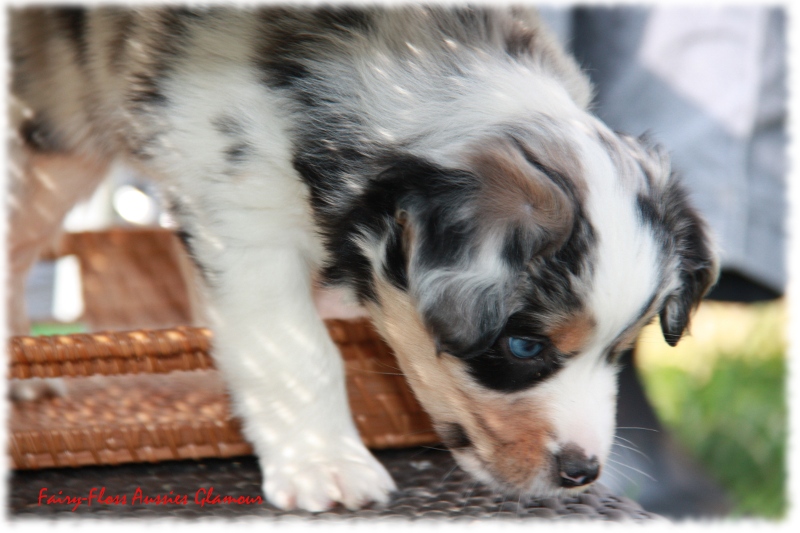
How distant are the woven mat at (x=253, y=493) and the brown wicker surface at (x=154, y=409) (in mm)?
46

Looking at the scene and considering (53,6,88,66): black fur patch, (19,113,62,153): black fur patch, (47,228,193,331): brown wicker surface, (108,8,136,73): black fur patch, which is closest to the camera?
(108,8,136,73): black fur patch

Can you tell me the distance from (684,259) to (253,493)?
127 cm

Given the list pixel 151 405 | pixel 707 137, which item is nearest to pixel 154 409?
pixel 151 405

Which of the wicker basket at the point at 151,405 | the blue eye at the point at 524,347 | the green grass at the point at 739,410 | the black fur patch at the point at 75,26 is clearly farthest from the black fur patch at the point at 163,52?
the green grass at the point at 739,410

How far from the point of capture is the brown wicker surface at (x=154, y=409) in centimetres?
207

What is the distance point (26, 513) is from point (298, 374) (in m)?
0.72

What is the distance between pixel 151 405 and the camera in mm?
2453

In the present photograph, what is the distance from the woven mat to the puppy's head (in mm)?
88

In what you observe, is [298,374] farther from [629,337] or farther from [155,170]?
[629,337]

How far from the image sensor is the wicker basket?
6.80ft

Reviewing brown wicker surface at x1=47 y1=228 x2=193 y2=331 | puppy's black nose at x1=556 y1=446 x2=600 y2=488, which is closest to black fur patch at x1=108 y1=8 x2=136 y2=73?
brown wicker surface at x1=47 y1=228 x2=193 y2=331

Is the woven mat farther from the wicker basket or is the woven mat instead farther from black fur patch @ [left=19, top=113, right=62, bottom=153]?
black fur patch @ [left=19, top=113, right=62, bottom=153]

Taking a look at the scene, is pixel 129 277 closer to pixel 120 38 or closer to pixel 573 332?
pixel 120 38

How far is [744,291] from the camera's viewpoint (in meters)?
3.81
